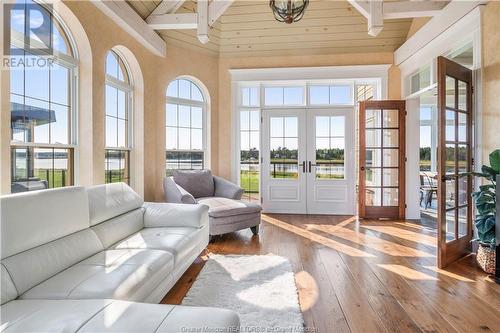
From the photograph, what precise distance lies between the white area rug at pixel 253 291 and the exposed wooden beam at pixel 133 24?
3107 mm

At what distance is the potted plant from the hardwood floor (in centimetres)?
15

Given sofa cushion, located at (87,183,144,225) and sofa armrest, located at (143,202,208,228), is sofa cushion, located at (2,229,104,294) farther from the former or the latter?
sofa armrest, located at (143,202,208,228)

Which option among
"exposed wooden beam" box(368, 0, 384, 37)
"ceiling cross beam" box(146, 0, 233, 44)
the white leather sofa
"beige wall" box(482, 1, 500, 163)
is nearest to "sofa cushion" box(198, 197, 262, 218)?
the white leather sofa

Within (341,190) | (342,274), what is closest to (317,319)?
(342,274)

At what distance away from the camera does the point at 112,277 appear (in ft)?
5.58

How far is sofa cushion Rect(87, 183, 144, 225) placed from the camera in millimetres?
2365

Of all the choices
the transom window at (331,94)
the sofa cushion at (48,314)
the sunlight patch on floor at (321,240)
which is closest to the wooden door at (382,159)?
the transom window at (331,94)

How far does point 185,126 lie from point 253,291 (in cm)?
360

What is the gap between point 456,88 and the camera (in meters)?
3.14

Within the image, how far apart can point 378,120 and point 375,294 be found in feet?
11.7

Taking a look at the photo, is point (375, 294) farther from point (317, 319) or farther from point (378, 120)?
point (378, 120)

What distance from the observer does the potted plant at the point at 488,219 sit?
107 inches

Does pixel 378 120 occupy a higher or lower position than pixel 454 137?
higher

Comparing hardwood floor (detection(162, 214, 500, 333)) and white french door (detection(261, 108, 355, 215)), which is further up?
white french door (detection(261, 108, 355, 215))
